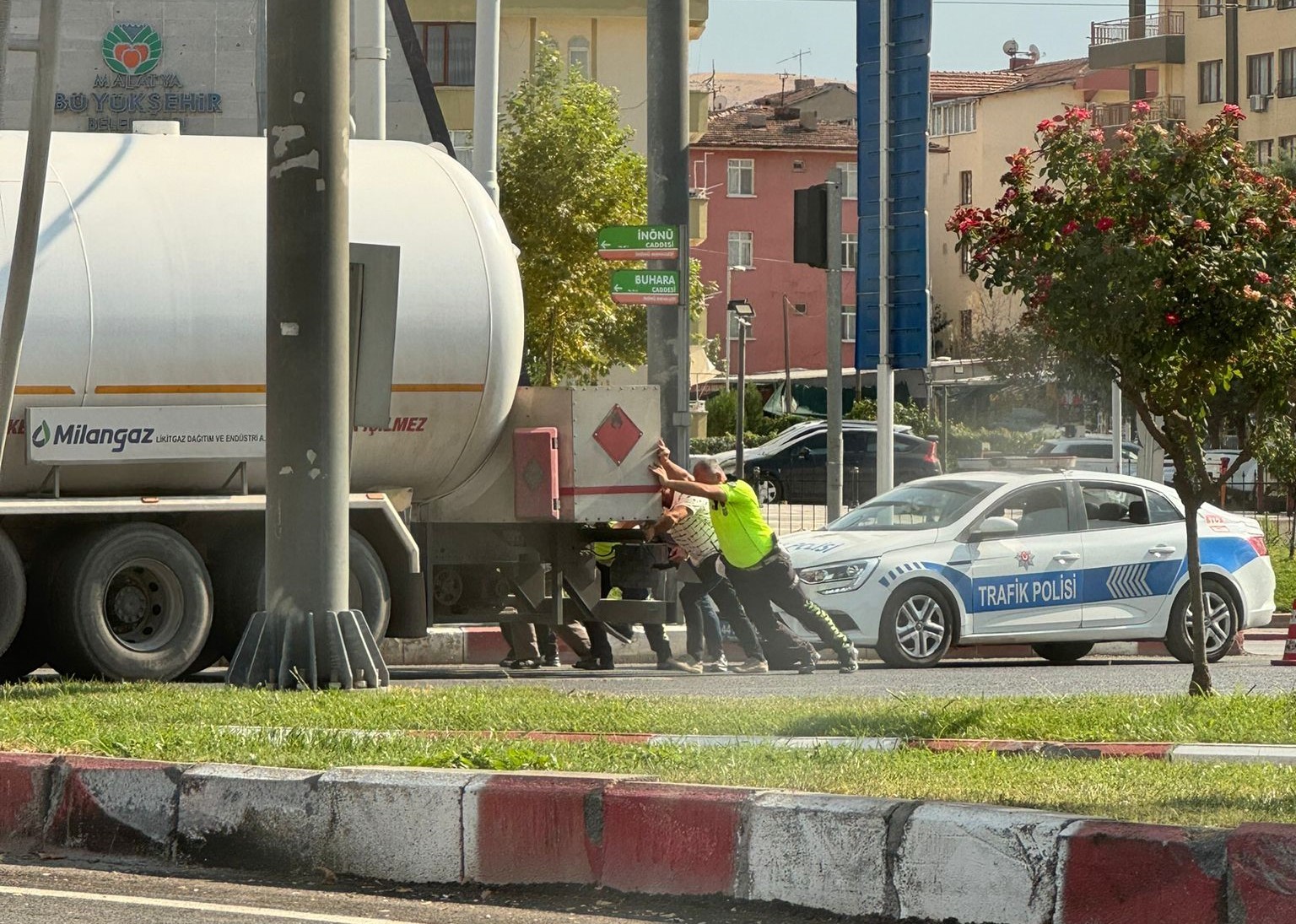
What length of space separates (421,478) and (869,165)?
7572 mm

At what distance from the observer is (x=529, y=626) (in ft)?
49.2

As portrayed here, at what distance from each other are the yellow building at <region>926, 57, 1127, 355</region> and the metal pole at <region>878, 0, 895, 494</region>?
45.2 meters

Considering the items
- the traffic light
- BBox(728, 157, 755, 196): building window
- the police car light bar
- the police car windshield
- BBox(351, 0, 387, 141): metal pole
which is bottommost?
the police car windshield

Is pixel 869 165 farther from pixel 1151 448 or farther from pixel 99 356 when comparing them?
pixel 99 356

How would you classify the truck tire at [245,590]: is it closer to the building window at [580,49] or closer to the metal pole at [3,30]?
the metal pole at [3,30]

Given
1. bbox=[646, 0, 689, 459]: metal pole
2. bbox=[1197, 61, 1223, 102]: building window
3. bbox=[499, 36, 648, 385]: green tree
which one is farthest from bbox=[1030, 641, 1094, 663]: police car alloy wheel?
bbox=[1197, 61, 1223, 102]: building window

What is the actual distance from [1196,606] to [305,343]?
468 centimetres

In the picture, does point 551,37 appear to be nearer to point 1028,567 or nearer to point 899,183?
point 899,183

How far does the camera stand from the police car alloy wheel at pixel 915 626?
15.1m

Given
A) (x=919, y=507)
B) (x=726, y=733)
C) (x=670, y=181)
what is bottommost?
(x=726, y=733)

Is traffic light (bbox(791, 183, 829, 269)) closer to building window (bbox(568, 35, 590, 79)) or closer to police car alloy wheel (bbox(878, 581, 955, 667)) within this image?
police car alloy wheel (bbox(878, 581, 955, 667))

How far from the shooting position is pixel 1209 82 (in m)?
62.9

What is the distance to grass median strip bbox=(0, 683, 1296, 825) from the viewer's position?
21.7 ft

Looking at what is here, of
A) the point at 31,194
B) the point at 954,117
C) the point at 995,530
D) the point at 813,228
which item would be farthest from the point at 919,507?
the point at 954,117
